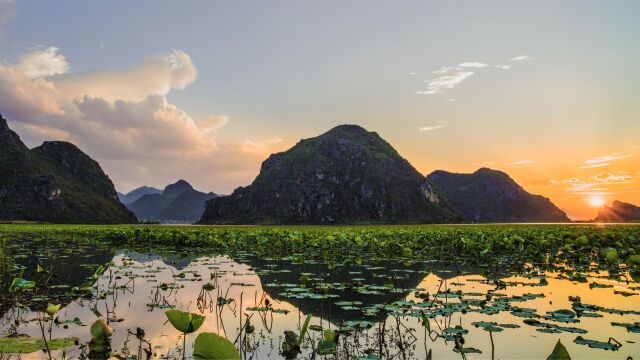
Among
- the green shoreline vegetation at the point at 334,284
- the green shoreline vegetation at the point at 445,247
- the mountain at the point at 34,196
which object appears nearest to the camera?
the green shoreline vegetation at the point at 334,284

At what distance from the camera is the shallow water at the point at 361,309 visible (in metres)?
7.32

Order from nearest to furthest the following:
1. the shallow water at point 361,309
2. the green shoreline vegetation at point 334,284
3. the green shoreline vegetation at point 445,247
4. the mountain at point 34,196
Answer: the green shoreline vegetation at point 334,284 → the shallow water at point 361,309 → the green shoreline vegetation at point 445,247 → the mountain at point 34,196

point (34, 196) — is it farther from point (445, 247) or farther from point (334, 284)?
point (334, 284)

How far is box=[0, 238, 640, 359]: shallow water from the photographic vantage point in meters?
7.32

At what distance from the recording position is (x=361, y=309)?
32.5 ft

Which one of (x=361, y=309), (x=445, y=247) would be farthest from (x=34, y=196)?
(x=361, y=309)

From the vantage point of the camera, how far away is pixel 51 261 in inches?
739

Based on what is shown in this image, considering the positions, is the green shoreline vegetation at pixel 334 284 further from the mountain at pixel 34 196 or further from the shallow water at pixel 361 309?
the mountain at pixel 34 196

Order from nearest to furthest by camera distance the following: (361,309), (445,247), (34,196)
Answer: (361,309), (445,247), (34,196)

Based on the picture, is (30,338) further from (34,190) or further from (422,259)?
(34,190)

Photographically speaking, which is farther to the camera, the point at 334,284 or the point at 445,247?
the point at 445,247

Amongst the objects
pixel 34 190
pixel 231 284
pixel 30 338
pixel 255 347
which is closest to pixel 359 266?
pixel 231 284

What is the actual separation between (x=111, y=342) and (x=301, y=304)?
4.86 metres

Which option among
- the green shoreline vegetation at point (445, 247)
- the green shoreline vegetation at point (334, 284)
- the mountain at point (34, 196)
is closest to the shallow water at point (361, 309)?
the green shoreline vegetation at point (334, 284)
